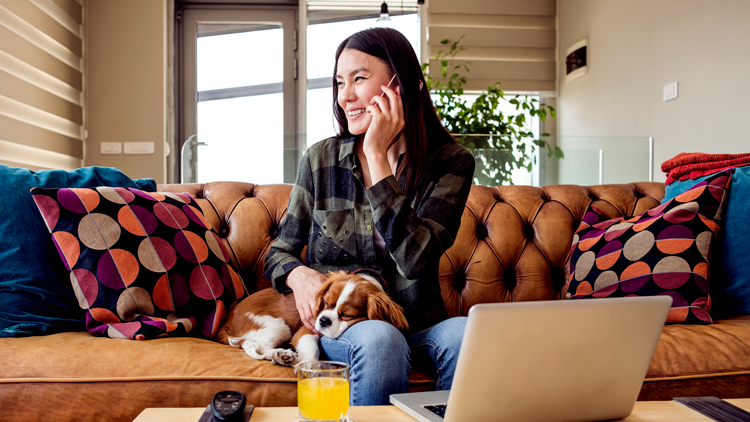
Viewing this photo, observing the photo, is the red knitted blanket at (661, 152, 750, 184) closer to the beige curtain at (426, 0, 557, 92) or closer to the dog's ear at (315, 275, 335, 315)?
the dog's ear at (315, 275, 335, 315)

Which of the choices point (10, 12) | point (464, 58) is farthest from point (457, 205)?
point (464, 58)

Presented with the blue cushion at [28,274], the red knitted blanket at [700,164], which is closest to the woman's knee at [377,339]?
the blue cushion at [28,274]

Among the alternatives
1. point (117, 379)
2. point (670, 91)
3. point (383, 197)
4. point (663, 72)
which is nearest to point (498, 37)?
point (663, 72)

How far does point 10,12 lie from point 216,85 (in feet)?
5.56

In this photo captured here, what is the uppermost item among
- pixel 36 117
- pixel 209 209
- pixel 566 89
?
pixel 566 89

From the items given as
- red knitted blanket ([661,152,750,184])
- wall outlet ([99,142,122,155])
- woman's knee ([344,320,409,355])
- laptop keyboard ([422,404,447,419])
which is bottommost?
laptop keyboard ([422,404,447,419])

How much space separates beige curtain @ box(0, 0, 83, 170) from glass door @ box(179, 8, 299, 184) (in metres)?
0.85

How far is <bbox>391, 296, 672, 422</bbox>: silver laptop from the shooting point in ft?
1.97

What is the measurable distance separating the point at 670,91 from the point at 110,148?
405 centimetres

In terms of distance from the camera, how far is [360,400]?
95 centimetres

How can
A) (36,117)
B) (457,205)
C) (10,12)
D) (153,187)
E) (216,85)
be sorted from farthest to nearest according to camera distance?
(216,85) → (36,117) → (10,12) → (153,187) → (457,205)

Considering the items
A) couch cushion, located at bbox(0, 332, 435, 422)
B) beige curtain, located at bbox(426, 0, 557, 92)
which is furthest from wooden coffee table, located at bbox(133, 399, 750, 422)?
beige curtain, located at bbox(426, 0, 557, 92)

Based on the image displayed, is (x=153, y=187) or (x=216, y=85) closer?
(x=153, y=187)

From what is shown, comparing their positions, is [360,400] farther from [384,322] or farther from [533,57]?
[533,57]
